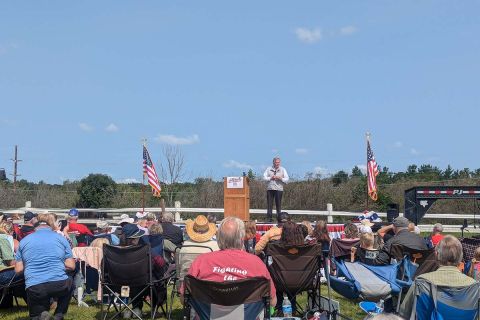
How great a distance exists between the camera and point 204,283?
4.86 metres

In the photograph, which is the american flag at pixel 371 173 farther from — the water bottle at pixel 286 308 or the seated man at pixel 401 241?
the water bottle at pixel 286 308

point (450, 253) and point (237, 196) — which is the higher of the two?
point (237, 196)

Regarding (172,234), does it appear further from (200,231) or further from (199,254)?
(199,254)

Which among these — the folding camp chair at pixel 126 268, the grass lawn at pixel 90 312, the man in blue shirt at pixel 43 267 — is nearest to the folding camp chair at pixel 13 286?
the grass lawn at pixel 90 312

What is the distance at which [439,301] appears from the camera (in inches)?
190

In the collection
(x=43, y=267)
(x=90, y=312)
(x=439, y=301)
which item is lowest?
(x=90, y=312)

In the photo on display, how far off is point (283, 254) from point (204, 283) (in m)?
2.76

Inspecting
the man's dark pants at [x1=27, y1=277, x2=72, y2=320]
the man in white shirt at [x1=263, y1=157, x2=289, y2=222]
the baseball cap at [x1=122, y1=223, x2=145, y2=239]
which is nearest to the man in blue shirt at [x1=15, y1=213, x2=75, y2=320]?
the man's dark pants at [x1=27, y1=277, x2=72, y2=320]

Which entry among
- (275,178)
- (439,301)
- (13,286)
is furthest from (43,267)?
(275,178)

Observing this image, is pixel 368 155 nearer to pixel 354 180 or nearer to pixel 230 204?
pixel 230 204

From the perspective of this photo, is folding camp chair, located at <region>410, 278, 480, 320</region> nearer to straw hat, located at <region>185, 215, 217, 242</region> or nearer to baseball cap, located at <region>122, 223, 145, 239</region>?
straw hat, located at <region>185, 215, 217, 242</region>

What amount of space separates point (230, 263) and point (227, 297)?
0.28 meters

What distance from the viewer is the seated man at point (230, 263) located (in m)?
4.99

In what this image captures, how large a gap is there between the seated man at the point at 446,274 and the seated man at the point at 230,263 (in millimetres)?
1062
